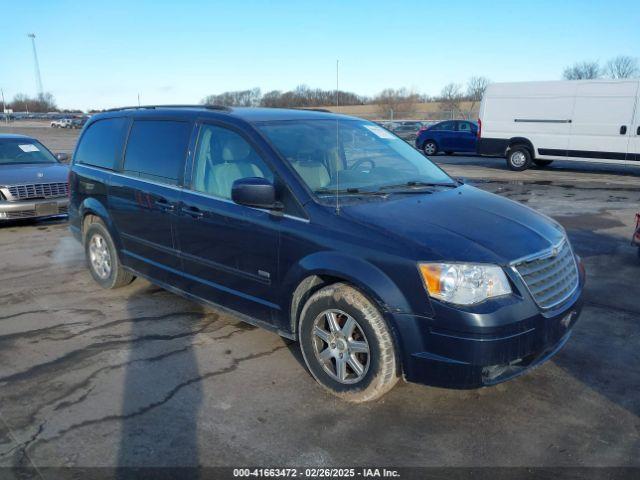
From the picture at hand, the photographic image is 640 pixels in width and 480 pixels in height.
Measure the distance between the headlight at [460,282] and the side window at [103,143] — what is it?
3531 mm

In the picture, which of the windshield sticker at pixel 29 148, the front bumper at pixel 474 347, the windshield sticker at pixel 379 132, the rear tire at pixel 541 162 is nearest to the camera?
the front bumper at pixel 474 347

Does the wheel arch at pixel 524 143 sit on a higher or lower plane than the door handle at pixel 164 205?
lower

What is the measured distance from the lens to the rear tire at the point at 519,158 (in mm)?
16297

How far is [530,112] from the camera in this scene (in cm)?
1571

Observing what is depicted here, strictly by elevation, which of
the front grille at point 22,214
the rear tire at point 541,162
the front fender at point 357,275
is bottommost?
the rear tire at point 541,162

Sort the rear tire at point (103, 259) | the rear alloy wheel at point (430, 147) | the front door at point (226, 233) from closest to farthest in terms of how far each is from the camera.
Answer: the front door at point (226, 233) < the rear tire at point (103, 259) < the rear alloy wheel at point (430, 147)

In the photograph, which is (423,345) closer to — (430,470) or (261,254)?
(430,470)

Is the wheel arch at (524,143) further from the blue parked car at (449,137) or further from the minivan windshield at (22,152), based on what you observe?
the minivan windshield at (22,152)

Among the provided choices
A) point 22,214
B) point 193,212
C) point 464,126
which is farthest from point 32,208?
point 464,126

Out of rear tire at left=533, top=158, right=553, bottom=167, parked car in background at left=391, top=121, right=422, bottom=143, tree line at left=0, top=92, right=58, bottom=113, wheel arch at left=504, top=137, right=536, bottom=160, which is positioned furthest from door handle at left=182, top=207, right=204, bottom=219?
tree line at left=0, top=92, right=58, bottom=113

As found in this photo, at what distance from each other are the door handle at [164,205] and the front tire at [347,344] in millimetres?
1587

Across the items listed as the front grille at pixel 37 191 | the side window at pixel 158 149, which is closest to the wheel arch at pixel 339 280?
the side window at pixel 158 149

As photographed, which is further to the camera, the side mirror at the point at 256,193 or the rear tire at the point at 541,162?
the rear tire at the point at 541,162

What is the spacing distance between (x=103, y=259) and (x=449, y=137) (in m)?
18.2
